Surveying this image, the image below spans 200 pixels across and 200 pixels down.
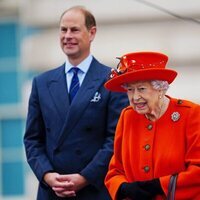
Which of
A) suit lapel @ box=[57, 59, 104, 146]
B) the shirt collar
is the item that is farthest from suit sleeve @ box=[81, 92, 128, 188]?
the shirt collar

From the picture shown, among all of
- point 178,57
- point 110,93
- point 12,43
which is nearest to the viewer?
point 110,93

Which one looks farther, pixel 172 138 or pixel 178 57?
pixel 178 57

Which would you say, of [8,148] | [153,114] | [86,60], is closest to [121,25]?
[8,148]

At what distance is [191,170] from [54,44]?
10.4ft

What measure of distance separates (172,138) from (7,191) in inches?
141

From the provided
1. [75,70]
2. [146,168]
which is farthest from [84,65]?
[146,168]

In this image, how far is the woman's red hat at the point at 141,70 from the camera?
13.7ft

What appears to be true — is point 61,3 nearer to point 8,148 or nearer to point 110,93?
point 8,148

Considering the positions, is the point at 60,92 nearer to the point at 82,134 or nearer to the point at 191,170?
the point at 82,134

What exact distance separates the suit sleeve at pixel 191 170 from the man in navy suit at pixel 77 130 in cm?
73

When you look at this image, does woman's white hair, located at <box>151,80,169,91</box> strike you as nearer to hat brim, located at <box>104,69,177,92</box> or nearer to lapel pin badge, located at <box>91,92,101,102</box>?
hat brim, located at <box>104,69,177,92</box>

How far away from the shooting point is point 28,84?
7188 mm

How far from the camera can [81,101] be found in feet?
16.0

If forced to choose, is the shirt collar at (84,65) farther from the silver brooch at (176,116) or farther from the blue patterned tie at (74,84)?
the silver brooch at (176,116)
